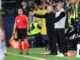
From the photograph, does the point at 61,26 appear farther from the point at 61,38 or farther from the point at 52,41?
the point at 52,41

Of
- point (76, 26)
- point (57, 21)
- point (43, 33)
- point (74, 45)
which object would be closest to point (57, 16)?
point (57, 21)

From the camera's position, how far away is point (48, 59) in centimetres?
1022

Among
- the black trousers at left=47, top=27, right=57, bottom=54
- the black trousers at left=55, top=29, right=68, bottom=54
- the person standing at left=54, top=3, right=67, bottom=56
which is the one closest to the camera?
the person standing at left=54, top=3, right=67, bottom=56

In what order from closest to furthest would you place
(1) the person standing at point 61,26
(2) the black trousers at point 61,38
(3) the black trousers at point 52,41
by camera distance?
(1) the person standing at point 61,26, (2) the black trousers at point 61,38, (3) the black trousers at point 52,41

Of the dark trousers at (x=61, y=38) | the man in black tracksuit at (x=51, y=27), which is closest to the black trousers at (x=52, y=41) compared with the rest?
the man in black tracksuit at (x=51, y=27)

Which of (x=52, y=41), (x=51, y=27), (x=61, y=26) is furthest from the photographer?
(x=51, y=27)

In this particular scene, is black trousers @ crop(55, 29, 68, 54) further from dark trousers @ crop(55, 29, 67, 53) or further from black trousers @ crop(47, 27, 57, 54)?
black trousers @ crop(47, 27, 57, 54)

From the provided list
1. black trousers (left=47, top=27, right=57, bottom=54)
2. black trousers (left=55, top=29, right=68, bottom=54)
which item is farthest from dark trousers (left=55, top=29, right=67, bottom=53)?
black trousers (left=47, top=27, right=57, bottom=54)

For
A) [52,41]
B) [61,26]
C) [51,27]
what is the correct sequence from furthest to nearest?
[51,27], [52,41], [61,26]

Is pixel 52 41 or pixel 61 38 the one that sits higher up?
pixel 61 38

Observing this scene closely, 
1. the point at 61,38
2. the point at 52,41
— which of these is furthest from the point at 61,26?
the point at 52,41

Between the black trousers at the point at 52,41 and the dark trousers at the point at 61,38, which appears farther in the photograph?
the black trousers at the point at 52,41

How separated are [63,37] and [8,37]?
742 cm

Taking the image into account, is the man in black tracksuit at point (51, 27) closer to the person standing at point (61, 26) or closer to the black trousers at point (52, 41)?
the black trousers at point (52, 41)
